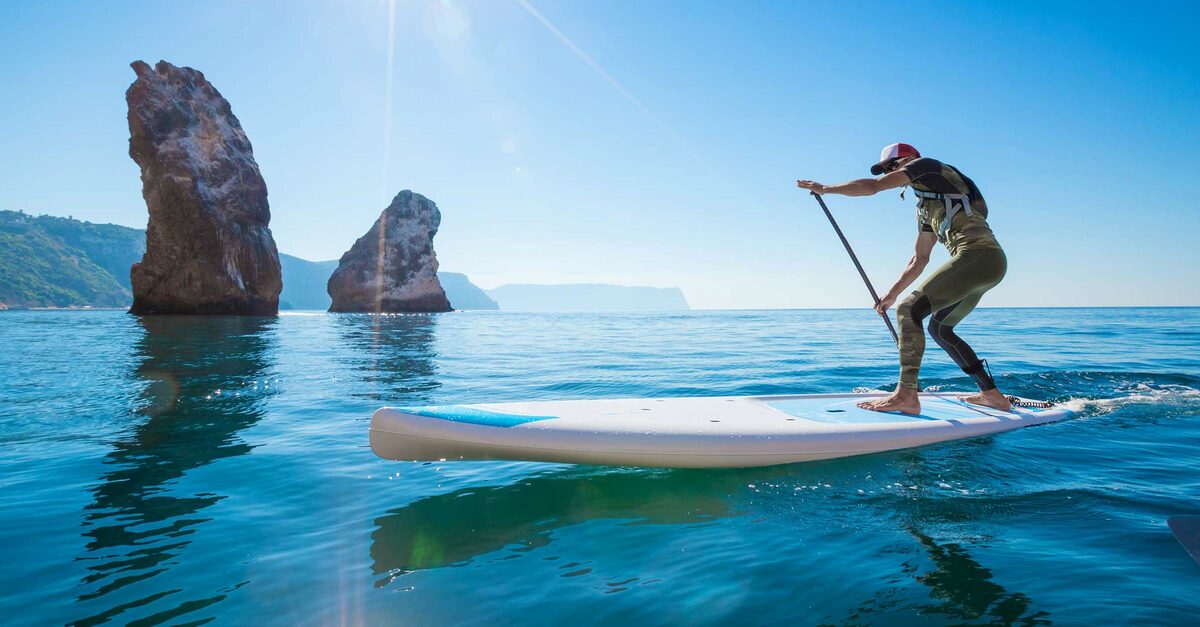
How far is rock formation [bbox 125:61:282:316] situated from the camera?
137 feet

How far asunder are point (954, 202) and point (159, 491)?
7.41m

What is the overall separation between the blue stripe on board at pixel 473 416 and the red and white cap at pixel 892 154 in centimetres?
403

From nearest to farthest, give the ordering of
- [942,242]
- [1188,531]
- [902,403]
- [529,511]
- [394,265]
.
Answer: [1188,531] < [529,511] < [902,403] < [942,242] < [394,265]

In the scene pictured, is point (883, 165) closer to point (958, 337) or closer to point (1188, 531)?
point (958, 337)

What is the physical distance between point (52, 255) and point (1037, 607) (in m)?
168

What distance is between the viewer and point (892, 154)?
17.4 ft

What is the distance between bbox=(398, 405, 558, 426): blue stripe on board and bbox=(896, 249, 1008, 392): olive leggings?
12.4 ft

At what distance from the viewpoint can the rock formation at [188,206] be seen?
137ft

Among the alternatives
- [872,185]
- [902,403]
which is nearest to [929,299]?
[902,403]

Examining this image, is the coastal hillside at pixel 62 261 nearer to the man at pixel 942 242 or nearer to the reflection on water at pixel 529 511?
the reflection on water at pixel 529 511

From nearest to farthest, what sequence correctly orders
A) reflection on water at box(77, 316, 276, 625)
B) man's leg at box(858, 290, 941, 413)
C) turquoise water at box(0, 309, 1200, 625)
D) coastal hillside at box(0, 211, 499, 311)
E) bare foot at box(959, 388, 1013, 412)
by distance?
turquoise water at box(0, 309, 1200, 625), reflection on water at box(77, 316, 276, 625), man's leg at box(858, 290, 941, 413), bare foot at box(959, 388, 1013, 412), coastal hillside at box(0, 211, 499, 311)

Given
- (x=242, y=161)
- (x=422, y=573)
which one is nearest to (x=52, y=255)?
(x=242, y=161)

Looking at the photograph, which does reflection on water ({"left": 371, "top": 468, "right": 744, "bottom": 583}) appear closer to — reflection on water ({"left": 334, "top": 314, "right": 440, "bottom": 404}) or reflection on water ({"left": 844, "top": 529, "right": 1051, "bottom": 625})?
reflection on water ({"left": 844, "top": 529, "right": 1051, "bottom": 625})

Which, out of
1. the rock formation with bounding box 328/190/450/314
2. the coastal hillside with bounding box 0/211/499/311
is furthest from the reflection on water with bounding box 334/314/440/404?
the coastal hillside with bounding box 0/211/499/311
